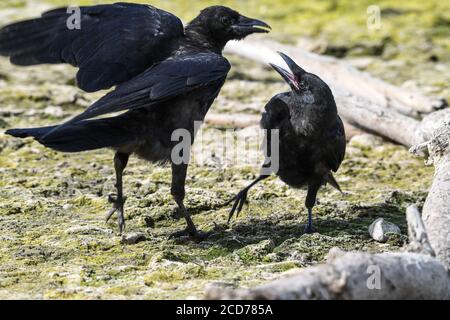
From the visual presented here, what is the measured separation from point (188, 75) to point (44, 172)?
2.03m

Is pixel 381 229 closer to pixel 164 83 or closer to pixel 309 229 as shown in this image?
pixel 309 229

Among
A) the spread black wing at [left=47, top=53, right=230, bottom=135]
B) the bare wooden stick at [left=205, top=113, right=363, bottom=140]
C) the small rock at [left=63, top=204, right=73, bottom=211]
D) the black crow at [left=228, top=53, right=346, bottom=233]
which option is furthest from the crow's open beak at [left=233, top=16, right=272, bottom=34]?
the small rock at [left=63, top=204, right=73, bottom=211]

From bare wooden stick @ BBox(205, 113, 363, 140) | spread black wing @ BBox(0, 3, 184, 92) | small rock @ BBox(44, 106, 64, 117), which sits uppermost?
spread black wing @ BBox(0, 3, 184, 92)

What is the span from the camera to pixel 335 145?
5.95 m

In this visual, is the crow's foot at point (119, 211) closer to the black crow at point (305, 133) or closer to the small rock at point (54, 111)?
the black crow at point (305, 133)

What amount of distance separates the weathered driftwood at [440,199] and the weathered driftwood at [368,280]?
37cm

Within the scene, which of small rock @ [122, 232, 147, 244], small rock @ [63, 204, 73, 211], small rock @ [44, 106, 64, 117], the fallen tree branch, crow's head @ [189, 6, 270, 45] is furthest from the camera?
small rock @ [44, 106, 64, 117]

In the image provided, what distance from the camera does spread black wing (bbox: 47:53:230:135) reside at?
17.6 ft

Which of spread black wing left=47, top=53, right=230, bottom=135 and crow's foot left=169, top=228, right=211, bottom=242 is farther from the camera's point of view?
crow's foot left=169, top=228, right=211, bottom=242

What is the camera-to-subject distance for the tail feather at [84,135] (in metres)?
5.37

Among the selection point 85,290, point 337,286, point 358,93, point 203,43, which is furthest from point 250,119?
point 337,286

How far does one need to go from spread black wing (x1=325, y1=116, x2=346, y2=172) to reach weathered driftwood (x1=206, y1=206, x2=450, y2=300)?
178cm

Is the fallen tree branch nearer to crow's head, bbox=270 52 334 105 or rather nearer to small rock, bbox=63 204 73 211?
crow's head, bbox=270 52 334 105

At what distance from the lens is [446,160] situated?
5.78m
